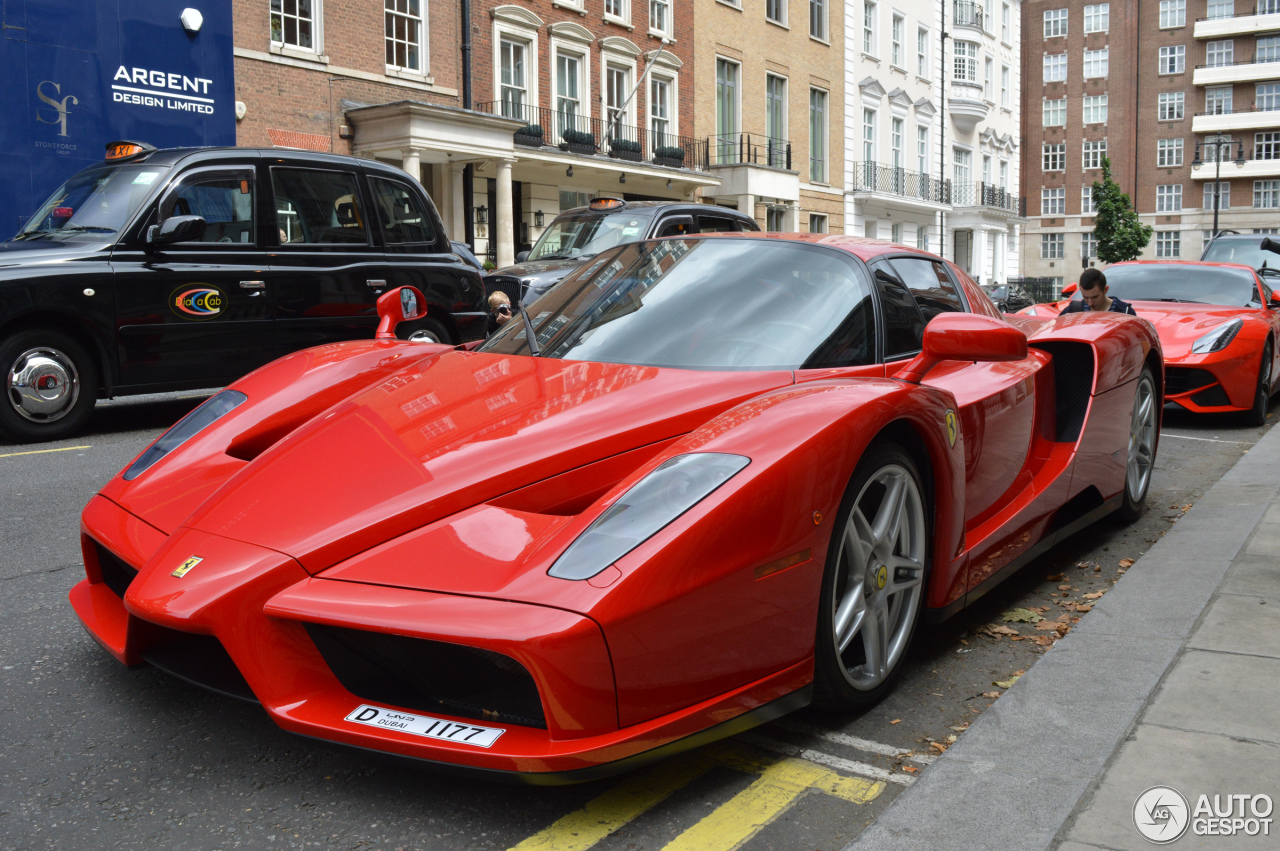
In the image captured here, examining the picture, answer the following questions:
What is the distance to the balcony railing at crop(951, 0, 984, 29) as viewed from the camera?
45.6 metres

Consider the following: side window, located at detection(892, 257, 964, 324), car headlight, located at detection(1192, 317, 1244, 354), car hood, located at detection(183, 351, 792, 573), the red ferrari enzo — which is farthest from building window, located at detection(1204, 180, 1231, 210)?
car hood, located at detection(183, 351, 792, 573)

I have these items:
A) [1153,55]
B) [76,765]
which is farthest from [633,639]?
[1153,55]

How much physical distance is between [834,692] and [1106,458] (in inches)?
91.7

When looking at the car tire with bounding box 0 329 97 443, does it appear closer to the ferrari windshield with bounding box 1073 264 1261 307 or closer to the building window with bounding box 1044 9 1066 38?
the ferrari windshield with bounding box 1073 264 1261 307

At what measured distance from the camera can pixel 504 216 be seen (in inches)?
894

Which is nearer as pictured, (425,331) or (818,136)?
(425,331)

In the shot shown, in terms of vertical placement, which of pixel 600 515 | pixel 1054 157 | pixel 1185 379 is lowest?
pixel 1185 379

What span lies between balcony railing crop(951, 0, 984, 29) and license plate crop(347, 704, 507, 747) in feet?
159

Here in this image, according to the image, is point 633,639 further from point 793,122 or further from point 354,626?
point 793,122

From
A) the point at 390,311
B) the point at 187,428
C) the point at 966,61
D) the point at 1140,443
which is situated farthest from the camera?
the point at 966,61

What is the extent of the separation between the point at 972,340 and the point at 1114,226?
200ft

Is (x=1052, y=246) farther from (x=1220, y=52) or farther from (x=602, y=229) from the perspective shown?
(x=602, y=229)

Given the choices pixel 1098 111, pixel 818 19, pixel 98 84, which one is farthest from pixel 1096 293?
pixel 1098 111

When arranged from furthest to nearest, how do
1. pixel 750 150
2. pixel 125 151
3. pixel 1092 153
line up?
1. pixel 1092 153
2. pixel 750 150
3. pixel 125 151
